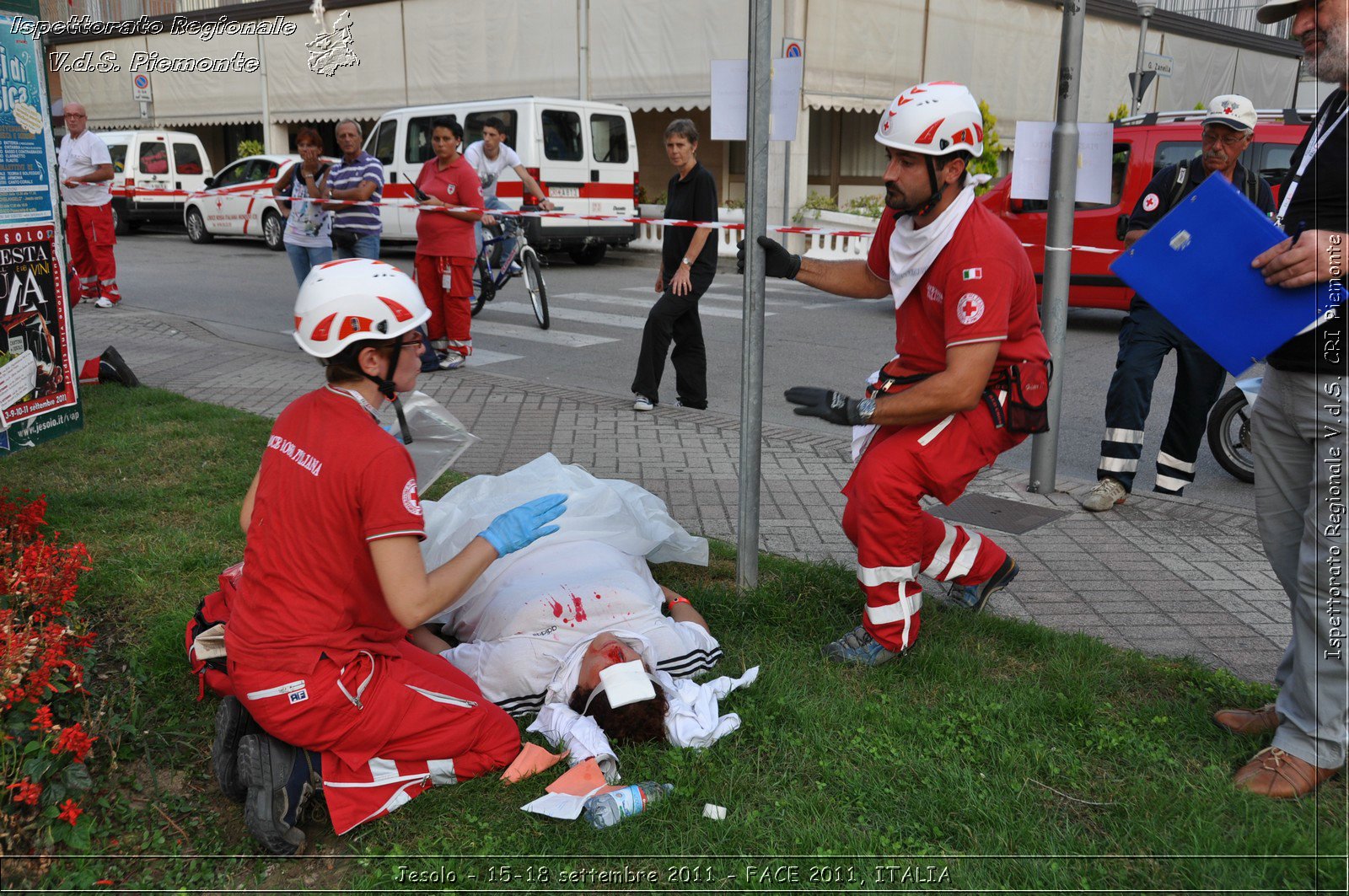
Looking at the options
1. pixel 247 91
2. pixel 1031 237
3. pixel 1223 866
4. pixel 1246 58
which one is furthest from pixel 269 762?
pixel 1246 58

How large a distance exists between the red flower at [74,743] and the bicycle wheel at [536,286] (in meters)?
8.55

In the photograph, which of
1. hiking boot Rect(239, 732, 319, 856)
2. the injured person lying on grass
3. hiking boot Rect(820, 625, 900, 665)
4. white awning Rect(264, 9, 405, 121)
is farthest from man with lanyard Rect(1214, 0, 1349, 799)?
white awning Rect(264, 9, 405, 121)

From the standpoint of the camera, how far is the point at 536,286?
11258 mm

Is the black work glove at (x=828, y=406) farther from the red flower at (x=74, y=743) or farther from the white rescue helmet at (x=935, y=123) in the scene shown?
the red flower at (x=74, y=743)

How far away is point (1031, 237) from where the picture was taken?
36.5ft

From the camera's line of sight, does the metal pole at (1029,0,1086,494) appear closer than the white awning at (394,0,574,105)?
Yes

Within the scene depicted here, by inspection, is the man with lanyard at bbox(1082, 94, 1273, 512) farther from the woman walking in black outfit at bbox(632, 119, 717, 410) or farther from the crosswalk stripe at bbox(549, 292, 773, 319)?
the crosswalk stripe at bbox(549, 292, 773, 319)

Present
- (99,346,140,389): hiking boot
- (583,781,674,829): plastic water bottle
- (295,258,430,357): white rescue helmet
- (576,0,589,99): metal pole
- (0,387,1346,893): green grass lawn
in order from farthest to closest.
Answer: (576,0,589,99): metal pole
(99,346,140,389): hiking boot
(583,781,674,829): plastic water bottle
(295,258,430,357): white rescue helmet
(0,387,1346,893): green grass lawn

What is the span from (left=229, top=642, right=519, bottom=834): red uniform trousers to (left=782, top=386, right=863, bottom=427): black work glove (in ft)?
4.54

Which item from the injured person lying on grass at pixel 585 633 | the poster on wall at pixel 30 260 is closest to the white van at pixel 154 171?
the poster on wall at pixel 30 260

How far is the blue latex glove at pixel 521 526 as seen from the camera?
290 centimetres

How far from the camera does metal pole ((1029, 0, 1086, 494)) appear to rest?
549cm

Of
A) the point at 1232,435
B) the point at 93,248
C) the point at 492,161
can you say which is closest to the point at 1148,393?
the point at 1232,435

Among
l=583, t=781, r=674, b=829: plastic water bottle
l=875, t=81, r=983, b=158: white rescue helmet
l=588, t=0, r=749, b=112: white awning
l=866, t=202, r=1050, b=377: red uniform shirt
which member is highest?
l=588, t=0, r=749, b=112: white awning
